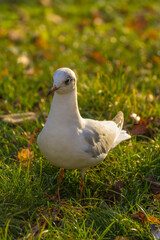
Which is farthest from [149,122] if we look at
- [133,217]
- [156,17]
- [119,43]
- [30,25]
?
[156,17]

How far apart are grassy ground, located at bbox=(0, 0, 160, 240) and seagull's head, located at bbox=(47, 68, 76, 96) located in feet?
2.16

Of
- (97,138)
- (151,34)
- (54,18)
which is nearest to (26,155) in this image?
(97,138)

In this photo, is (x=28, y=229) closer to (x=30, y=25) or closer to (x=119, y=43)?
(x=119, y=43)

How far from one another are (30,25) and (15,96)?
8.54 feet

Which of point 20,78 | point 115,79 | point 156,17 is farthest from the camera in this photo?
point 156,17

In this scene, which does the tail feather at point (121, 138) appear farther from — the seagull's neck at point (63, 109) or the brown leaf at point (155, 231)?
the brown leaf at point (155, 231)

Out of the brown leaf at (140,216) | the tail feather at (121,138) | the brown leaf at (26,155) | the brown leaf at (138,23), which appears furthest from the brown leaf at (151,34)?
the brown leaf at (140,216)

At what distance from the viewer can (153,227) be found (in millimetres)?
2393

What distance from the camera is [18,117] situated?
148 inches

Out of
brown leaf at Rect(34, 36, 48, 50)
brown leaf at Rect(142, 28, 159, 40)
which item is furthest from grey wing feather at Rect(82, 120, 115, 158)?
brown leaf at Rect(142, 28, 159, 40)

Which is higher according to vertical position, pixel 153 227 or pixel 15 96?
pixel 153 227

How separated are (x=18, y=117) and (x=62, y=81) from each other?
58.0 inches

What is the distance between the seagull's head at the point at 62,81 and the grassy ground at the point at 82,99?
2.16 feet

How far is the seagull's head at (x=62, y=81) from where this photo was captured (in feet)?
7.89
